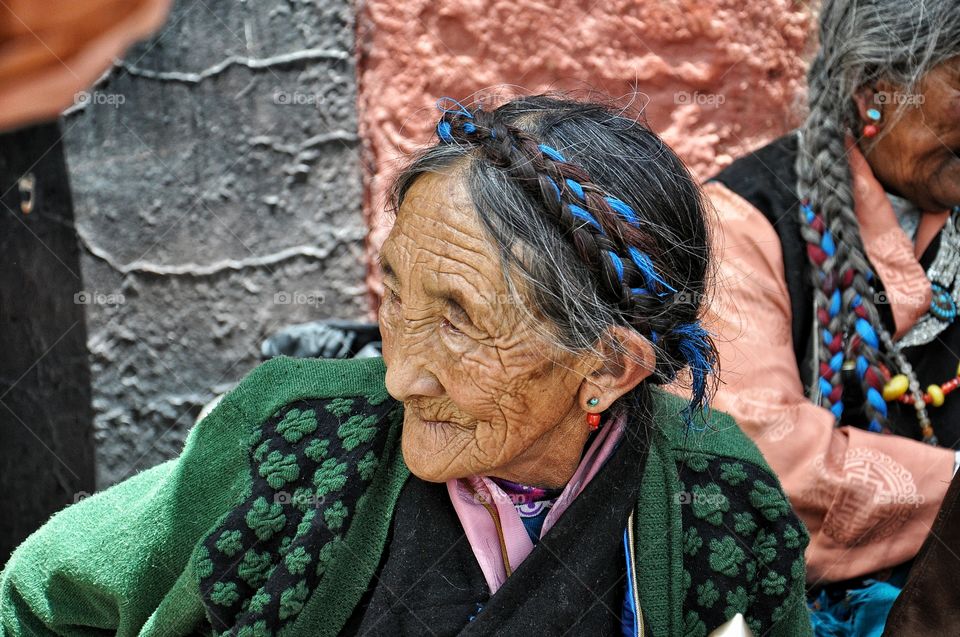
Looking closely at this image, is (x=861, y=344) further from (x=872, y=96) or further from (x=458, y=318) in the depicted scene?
(x=458, y=318)

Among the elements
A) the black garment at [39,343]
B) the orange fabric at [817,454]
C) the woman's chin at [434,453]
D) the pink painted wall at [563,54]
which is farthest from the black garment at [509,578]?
the black garment at [39,343]

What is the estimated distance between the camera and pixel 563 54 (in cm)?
323

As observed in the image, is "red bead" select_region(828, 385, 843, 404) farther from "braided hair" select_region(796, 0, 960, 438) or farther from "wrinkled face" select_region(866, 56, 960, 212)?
"wrinkled face" select_region(866, 56, 960, 212)

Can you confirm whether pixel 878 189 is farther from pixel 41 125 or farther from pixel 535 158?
pixel 41 125

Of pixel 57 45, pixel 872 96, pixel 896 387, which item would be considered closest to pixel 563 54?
pixel 872 96

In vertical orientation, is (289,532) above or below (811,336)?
above

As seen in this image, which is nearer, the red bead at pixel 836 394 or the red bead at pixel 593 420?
the red bead at pixel 593 420

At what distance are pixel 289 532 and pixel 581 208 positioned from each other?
2.40 feet

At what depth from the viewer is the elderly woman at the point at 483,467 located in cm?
163

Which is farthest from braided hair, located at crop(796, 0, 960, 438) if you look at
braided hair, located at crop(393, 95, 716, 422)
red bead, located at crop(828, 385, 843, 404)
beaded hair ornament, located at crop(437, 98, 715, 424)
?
beaded hair ornament, located at crop(437, 98, 715, 424)

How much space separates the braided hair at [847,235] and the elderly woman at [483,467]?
86 cm

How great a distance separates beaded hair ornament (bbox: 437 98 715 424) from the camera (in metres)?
1.59

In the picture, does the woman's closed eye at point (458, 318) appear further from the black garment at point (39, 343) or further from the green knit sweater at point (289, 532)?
the black garment at point (39, 343)

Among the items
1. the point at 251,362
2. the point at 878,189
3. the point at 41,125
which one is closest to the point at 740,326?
the point at 878,189
